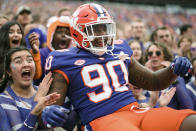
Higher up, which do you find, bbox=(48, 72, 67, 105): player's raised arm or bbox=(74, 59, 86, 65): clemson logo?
bbox=(74, 59, 86, 65): clemson logo

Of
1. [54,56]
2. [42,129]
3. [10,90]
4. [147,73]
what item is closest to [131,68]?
[147,73]

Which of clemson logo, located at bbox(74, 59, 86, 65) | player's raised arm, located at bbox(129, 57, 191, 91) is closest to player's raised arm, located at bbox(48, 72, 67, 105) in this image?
clemson logo, located at bbox(74, 59, 86, 65)

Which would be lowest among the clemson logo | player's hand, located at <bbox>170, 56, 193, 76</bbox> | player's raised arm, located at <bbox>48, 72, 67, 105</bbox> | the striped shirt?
the striped shirt

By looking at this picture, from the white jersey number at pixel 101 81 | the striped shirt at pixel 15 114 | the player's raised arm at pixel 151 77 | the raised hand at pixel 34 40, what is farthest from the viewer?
the raised hand at pixel 34 40

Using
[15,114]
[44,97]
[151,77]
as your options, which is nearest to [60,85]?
[44,97]

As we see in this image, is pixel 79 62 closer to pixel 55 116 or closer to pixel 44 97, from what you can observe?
pixel 44 97

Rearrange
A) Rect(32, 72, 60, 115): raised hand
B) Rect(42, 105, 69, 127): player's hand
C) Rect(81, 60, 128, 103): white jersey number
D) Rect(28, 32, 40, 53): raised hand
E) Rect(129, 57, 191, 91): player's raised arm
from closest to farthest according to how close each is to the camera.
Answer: Rect(42, 105, 69, 127): player's hand, Rect(32, 72, 60, 115): raised hand, Rect(81, 60, 128, 103): white jersey number, Rect(129, 57, 191, 91): player's raised arm, Rect(28, 32, 40, 53): raised hand

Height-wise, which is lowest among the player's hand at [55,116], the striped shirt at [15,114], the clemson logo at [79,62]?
the striped shirt at [15,114]

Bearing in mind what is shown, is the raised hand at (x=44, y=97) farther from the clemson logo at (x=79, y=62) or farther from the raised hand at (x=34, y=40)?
the raised hand at (x=34, y=40)

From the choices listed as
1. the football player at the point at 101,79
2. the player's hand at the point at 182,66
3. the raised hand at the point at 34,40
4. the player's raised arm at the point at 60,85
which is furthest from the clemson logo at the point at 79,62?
the raised hand at the point at 34,40

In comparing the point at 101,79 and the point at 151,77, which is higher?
the point at 101,79

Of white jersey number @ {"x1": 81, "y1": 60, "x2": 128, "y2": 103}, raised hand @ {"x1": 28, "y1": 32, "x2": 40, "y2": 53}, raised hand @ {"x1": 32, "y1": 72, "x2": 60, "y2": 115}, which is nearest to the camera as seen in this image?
raised hand @ {"x1": 32, "y1": 72, "x2": 60, "y2": 115}

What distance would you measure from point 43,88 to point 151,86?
1083 mm

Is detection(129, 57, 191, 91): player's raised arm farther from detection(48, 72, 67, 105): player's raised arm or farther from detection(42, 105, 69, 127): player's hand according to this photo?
detection(42, 105, 69, 127): player's hand
